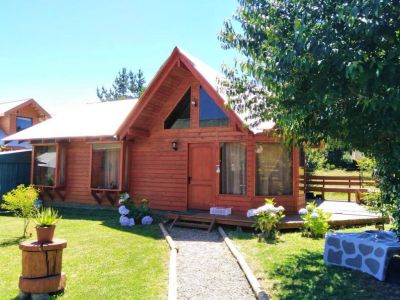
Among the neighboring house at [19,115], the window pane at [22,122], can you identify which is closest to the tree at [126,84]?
the neighboring house at [19,115]

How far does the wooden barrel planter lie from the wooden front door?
628 cm

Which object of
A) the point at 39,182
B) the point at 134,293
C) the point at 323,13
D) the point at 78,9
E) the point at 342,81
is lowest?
the point at 134,293

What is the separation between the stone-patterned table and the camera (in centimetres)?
509

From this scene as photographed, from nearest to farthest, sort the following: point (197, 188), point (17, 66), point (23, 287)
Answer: point (23, 287) < point (197, 188) < point (17, 66)

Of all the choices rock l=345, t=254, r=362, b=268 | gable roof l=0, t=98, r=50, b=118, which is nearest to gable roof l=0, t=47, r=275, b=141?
rock l=345, t=254, r=362, b=268

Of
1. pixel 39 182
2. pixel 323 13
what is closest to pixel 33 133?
pixel 39 182

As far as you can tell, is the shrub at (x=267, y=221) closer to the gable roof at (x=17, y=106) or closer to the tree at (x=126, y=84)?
the gable roof at (x=17, y=106)

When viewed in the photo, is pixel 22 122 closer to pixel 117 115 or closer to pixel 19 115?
pixel 19 115

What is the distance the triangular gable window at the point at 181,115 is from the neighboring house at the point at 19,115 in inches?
604

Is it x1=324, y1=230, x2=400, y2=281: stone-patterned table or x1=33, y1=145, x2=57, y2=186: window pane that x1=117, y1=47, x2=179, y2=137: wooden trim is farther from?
x1=324, y1=230, x2=400, y2=281: stone-patterned table

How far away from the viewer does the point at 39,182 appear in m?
14.1

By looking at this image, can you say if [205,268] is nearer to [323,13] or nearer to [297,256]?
[297,256]

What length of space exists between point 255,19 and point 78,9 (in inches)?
350

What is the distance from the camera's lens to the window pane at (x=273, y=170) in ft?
32.3
